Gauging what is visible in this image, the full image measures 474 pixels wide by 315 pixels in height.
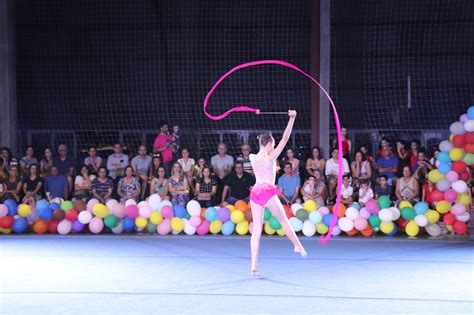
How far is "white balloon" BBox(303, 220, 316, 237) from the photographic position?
9.04 meters

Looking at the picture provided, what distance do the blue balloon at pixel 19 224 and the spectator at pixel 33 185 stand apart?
2.22 ft

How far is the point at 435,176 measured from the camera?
30.3 ft

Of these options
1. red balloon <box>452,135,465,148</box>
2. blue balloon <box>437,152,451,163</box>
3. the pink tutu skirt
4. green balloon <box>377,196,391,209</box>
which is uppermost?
red balloon <box>452,135,465,148</box>

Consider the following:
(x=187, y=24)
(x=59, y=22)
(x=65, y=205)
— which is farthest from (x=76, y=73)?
(x=65, y=205)

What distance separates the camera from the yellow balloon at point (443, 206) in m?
9.13

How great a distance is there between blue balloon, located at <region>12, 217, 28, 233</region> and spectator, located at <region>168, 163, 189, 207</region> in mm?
2316

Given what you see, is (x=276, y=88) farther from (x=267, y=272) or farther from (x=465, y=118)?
(x=267, y=272)

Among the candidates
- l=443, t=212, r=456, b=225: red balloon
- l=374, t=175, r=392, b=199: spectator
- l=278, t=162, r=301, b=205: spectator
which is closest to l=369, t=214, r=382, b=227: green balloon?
l=374, t=175, r=392, b=199: spectator

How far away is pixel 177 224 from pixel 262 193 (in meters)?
3.26

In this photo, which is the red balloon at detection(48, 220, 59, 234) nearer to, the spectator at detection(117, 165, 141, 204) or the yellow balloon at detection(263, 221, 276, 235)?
the spectator at detection(117, 165, 141, 204)

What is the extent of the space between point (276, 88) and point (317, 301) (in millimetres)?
11200

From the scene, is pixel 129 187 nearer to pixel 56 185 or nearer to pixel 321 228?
pixel 56 185

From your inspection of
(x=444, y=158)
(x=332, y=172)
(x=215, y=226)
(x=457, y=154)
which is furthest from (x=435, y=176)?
(x=215, y=226)

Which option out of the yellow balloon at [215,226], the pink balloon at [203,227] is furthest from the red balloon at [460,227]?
the pink balloon at [203,227]
